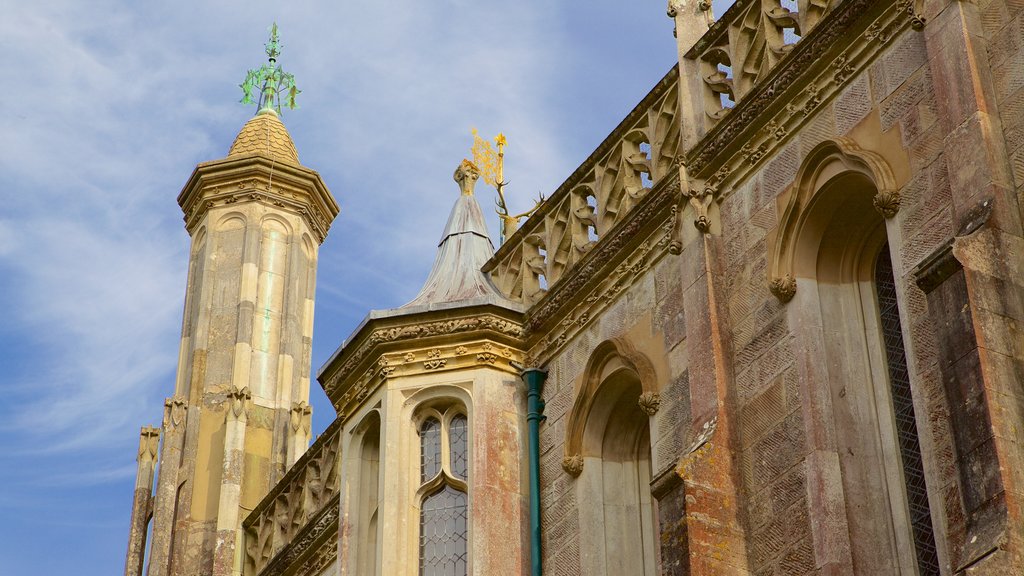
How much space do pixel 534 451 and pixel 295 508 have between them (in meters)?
6.02

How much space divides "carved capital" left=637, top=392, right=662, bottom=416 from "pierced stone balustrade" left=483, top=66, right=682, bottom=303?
6.65ft

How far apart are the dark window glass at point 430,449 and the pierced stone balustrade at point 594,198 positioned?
62.7 inches

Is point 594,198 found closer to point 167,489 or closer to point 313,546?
point 313,546

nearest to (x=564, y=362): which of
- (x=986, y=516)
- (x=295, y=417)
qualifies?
(x=986, y=516)

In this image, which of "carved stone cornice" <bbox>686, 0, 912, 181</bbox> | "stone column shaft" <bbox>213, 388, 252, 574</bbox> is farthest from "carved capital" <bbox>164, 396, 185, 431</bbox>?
"carved stone cornice" <bbox>686, 0, 912, 181</bbox>

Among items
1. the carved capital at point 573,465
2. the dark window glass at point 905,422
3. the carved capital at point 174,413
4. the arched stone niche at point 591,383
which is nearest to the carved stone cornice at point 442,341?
the arched stone niche at point 591,383

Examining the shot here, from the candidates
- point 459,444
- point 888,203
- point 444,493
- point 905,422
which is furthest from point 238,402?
point 888,203

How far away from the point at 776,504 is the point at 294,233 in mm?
14638

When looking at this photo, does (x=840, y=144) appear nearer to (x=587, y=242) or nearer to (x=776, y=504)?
(x=776, y=504)

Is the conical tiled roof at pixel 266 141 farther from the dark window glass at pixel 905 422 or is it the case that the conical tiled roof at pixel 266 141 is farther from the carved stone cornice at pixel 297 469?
the dark window glass at pixel 905 422

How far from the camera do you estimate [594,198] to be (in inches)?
734

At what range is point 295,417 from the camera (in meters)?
26.2

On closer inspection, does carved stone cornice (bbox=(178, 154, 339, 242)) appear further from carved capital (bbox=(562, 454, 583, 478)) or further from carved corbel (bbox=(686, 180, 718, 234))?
carved corbel (bbox=(686, 180, 718, 234))

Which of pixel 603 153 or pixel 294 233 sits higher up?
pixel 294 233
